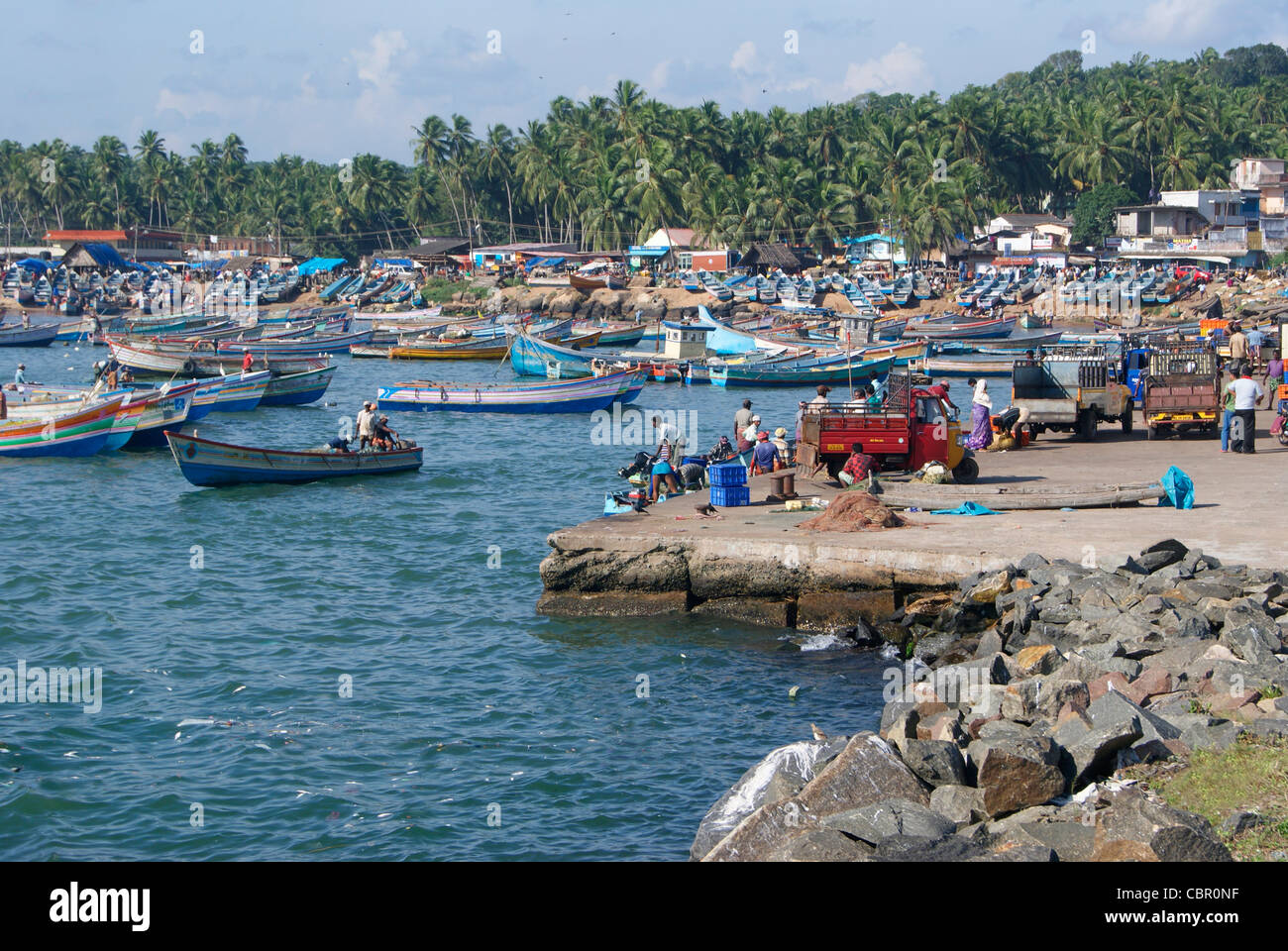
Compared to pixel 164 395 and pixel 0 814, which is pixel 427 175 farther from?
pixel 0 814

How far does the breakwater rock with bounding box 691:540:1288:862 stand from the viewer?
8562mm

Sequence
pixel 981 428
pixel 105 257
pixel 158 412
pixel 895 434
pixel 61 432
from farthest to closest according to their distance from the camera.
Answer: pixel 105 257 < pixel 158 412 < pixel 61 432 < pixel 981 428 < pixel 895 434

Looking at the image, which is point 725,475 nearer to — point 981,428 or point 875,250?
point 981,428

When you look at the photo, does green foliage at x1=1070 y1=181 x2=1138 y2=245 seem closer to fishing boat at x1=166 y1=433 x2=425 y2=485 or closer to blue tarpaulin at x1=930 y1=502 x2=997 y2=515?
fishing boat at x1=166 y1=433 x2=425 y2=485

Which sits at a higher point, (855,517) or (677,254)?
(677,254)

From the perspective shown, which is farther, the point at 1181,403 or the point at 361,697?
the point at 1181,403

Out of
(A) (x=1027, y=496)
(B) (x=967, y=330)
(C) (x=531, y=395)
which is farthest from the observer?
(B) (x=967, y=330)

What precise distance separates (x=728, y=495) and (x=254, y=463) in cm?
1386

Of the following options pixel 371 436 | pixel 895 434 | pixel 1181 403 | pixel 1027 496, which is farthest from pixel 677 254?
pixel 1027 496

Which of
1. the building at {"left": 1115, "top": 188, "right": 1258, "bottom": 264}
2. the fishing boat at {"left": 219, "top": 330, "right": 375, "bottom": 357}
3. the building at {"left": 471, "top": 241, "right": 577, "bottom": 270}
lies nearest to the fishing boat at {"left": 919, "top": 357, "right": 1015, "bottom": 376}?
the fishing boat at {"left": 219, "top": 330, "right": 375, "bottom": 357}

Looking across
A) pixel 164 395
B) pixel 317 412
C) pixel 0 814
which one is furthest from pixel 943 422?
pixel 317 412

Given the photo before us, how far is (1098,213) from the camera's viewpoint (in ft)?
Result: 297

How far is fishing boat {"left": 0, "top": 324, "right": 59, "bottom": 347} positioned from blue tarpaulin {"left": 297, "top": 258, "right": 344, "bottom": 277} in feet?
98.9

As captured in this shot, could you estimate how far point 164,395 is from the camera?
35.8 meters
